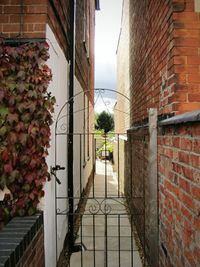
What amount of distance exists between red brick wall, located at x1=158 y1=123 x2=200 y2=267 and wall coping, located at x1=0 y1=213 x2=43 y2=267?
124 cm

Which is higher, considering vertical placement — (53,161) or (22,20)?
(22,20)

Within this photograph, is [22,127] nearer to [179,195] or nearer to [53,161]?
[53,161]

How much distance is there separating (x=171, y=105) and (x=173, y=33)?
26.9 inches

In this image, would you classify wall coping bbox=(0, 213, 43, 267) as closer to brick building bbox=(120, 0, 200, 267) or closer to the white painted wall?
the white painted wall

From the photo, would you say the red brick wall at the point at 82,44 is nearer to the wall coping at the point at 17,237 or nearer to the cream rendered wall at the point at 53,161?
the cream rendered wall at the point at 53,161

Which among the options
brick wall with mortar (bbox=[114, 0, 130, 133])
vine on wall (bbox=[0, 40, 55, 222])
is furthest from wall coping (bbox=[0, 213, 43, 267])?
brick wall with mortar (bbox=[114, 0, 130, 133])

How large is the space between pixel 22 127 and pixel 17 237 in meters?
0.96

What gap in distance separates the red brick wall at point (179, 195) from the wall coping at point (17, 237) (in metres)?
1.24

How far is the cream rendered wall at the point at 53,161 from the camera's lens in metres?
3.54

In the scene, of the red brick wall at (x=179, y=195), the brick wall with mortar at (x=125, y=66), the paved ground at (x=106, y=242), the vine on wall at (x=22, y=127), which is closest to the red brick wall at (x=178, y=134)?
the red brick wall at (x=179, y=195)

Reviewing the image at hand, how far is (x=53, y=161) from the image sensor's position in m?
3.94

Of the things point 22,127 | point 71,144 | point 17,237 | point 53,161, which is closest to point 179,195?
point 17,237

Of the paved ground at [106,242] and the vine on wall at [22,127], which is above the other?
the vine on wall at [22,127]

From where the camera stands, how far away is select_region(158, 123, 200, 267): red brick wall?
89.7 inches
